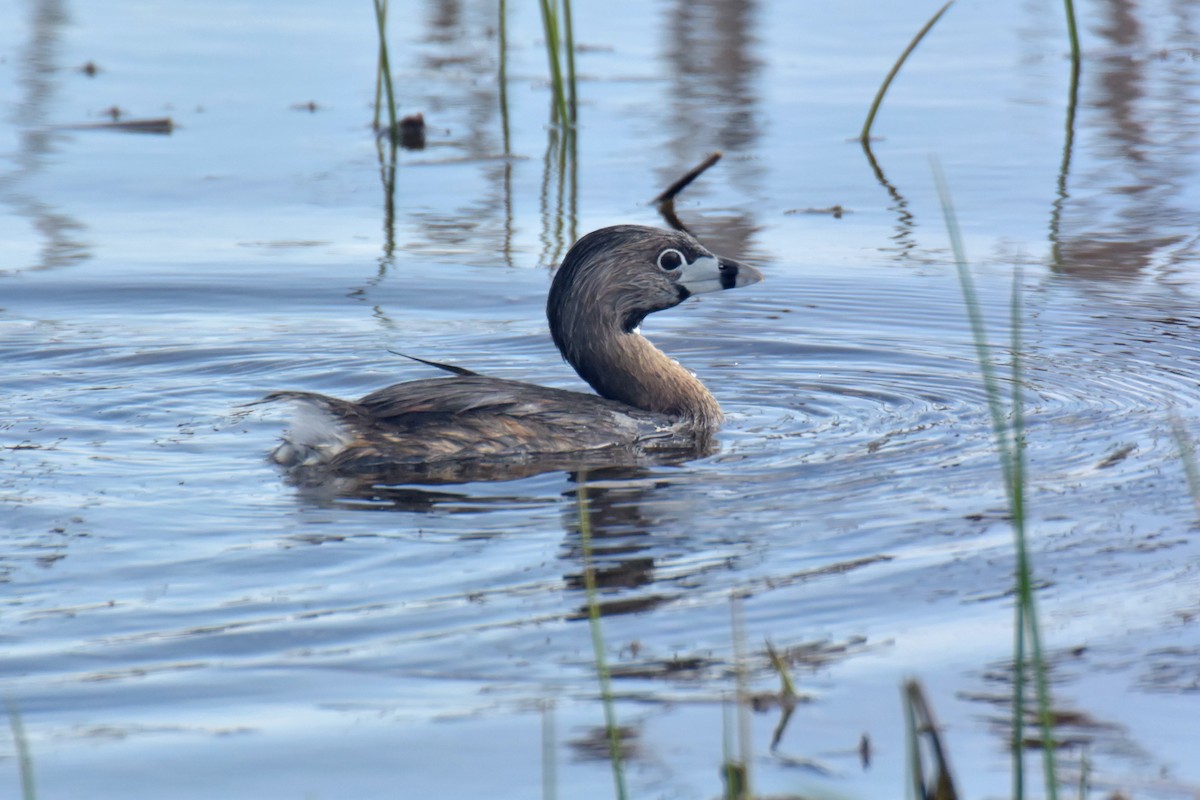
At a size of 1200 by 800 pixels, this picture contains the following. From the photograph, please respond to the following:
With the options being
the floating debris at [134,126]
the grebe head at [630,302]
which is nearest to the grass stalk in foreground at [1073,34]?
the grebe head at [630,302]

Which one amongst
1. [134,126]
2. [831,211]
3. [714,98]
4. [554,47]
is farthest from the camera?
[714,98]

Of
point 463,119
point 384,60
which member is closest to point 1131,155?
point 463,119

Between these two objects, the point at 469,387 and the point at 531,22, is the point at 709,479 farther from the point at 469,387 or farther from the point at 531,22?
the point at 531,22

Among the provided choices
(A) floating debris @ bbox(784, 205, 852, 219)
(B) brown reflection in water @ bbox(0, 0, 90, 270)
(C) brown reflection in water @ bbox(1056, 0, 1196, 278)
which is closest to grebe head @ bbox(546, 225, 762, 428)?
(C) brown reflection in water @ bbox(1056, 0, 1196, 278)

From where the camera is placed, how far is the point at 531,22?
15.7 m

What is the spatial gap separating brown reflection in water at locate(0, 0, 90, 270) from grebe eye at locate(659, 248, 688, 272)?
10.9ft

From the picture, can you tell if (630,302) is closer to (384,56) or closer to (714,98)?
(384,56)

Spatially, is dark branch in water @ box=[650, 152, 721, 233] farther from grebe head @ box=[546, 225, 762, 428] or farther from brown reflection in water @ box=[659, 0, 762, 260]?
grebe head @ box=[546, 225, 762, 428]

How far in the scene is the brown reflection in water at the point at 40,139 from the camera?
30.2ft

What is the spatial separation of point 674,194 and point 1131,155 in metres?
3.08

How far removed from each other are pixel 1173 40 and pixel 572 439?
32.4ft

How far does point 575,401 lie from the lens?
6.70m

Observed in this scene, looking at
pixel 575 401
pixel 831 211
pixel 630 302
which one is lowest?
pixel 575 401

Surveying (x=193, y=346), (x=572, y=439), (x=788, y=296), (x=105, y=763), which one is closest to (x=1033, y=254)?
(x=788, y=296)
